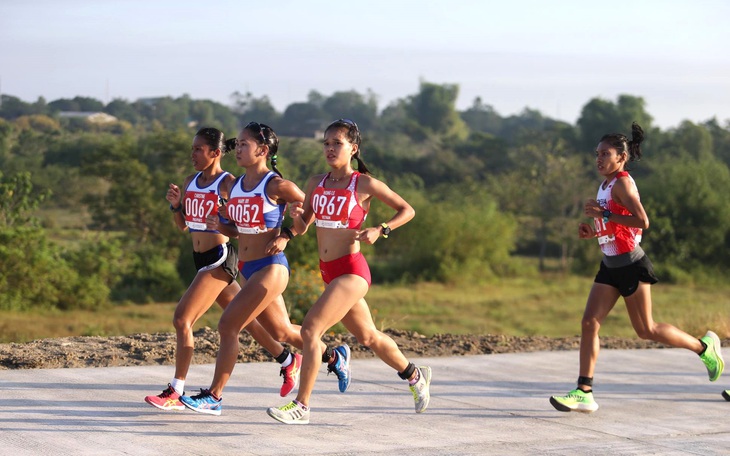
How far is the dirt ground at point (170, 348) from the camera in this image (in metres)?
9.29

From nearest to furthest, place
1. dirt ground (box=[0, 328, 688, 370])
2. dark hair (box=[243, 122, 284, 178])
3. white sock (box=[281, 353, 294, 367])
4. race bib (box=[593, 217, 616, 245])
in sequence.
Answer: dark hair (box=[243, 122, 284, 178]) → white sock (box=[281, 353, 294, 367]) → race bib (box=[593, 217, 616, 245]) → dirt ground (box=[0, 328, 688, 370])

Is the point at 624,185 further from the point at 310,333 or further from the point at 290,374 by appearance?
the point at 290,374

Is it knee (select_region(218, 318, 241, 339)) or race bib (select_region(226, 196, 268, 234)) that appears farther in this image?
race bib (select_region(226, 196, 268, 234))

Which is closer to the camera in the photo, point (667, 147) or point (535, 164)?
point (535, 164)

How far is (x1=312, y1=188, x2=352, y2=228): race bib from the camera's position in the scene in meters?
7.29

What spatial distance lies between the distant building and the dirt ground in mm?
36610

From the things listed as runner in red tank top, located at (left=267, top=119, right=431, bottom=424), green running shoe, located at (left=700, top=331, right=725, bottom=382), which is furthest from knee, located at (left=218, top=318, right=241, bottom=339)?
green running shoe, located at (left=700, top=331, right=725, bottom=382)

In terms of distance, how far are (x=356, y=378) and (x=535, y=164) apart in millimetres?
55901

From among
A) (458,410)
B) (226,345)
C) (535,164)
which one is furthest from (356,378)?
(535,164)

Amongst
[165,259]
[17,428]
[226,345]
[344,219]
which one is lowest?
[165,259]

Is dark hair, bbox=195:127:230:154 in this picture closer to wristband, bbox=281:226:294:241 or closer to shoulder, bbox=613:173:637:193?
wristband, bbox=281:226:294:241

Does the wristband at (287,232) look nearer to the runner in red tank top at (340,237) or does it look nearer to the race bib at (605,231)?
the runner in red tank top at (340,237)

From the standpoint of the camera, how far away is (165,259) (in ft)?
145

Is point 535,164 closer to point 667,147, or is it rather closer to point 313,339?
point 667,147
